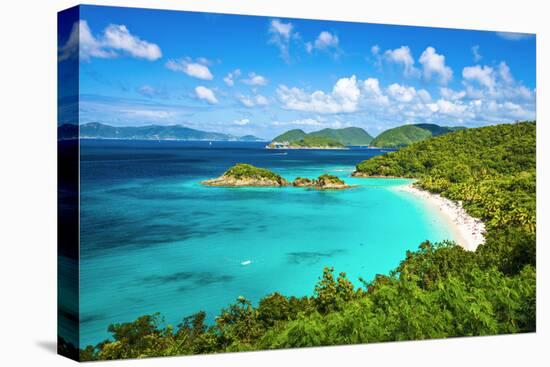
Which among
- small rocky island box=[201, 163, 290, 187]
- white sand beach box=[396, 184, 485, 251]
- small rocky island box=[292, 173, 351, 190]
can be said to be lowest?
white sand beach box=[396, 184, 485, 251]

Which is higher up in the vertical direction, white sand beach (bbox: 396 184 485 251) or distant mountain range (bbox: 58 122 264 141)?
distant mountain range (bbox: 58 122 264 141)

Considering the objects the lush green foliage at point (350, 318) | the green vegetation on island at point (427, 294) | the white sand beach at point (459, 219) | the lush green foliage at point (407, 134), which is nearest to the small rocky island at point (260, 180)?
the green vegetation on island at point (427, 294)

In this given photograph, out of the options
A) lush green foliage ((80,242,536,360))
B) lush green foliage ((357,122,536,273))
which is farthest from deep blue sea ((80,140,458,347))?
lush green foliage ((357,122,536,273))

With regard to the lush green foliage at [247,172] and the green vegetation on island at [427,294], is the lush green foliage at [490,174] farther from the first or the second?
the lush green foliage at [247,172]

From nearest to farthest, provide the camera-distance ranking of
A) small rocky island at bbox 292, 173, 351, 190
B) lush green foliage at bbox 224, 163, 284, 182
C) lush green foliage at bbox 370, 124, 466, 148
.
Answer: lush green foliage at bbox 224, 163, 284, 182
small rocky island at bbox 292, 173, 351, 190
lush green foliage at bbox 370, 124, 466, 148

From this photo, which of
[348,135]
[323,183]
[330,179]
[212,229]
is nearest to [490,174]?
[348,135]

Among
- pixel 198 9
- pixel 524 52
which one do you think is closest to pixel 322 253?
pixel 198 9

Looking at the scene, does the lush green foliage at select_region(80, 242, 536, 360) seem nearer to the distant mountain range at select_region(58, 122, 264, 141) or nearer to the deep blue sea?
the deep blue sea

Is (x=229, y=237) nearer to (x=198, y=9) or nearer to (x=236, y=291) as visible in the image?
(x=236, y=291)
